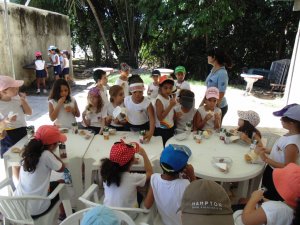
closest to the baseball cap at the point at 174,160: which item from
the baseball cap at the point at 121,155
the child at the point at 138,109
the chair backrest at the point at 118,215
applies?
the baseball cap at the point at 121,155

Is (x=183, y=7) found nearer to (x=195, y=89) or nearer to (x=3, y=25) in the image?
(x=195, y=89)

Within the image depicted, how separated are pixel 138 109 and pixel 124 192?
58.7 inches

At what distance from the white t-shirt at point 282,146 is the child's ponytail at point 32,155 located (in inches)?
86.2

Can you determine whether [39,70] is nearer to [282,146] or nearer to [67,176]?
[67,176]

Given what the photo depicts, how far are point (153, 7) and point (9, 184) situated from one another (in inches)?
434

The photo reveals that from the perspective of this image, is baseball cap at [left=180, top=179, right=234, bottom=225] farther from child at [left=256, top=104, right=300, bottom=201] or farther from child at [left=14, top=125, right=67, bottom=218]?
child at [left=14, top=125, right=67, bottom=218]

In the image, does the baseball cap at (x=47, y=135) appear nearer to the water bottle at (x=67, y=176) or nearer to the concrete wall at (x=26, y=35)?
the water bottle at (x=67, y=176)

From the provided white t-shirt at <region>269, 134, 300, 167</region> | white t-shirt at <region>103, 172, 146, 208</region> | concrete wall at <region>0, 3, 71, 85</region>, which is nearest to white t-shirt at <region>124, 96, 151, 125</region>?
white t-shirt at <region>103, 172, 146, 208</region>

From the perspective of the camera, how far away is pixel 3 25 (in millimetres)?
8086

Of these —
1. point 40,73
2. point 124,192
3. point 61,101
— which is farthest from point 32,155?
point 40,73

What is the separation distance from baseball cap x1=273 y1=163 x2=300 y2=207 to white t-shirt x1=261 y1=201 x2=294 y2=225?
0.08 m

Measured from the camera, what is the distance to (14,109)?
332 cm

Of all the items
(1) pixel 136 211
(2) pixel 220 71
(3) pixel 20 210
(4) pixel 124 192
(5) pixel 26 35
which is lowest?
(3) pixel 20 210

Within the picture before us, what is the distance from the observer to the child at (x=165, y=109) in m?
3.59
